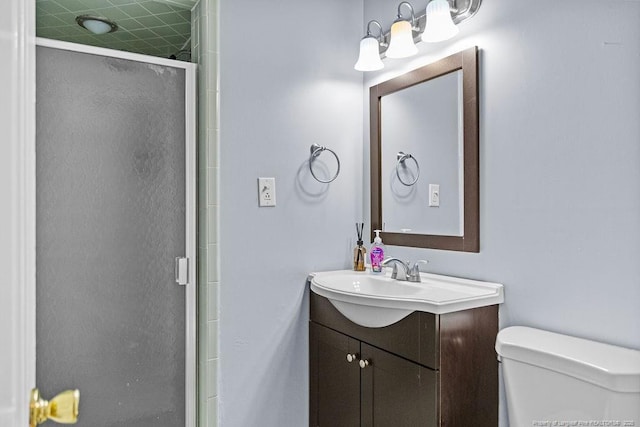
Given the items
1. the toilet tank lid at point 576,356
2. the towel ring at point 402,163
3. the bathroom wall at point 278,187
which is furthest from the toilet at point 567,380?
the bathroom wall at point 278,187

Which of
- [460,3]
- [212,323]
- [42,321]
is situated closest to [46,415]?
[42,321]

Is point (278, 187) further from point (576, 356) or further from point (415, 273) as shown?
point (576, 356)

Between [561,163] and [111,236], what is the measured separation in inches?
61.4

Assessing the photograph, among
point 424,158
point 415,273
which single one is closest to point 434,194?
point 424,158

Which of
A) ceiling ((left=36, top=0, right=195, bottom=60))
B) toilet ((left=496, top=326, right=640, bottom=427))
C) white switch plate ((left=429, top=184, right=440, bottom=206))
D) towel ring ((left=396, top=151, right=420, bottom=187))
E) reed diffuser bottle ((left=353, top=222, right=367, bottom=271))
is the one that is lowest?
toilet ((left=496, top=326, right=640, bottom=427))

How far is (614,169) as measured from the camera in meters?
1.30

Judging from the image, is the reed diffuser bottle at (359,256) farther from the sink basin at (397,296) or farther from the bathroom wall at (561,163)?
the bathroom wall at (561,163)

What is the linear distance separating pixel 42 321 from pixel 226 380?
0.74 m

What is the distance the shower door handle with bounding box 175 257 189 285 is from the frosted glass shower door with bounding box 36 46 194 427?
0.03 m

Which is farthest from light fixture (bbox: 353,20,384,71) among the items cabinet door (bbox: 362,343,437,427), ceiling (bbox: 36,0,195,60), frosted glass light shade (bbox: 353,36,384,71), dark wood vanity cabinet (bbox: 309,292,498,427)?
cabinet door (bbox: 362,343,437,427)

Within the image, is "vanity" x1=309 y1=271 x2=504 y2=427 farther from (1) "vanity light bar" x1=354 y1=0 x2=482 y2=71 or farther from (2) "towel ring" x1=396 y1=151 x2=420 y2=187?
(1) "vanity light bar" x1=354 y1=0 x2=482 y2=71

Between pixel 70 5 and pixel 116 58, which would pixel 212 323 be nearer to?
pixel 116 58

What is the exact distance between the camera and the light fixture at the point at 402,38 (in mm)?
1875

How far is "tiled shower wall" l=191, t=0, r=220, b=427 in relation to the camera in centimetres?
187
